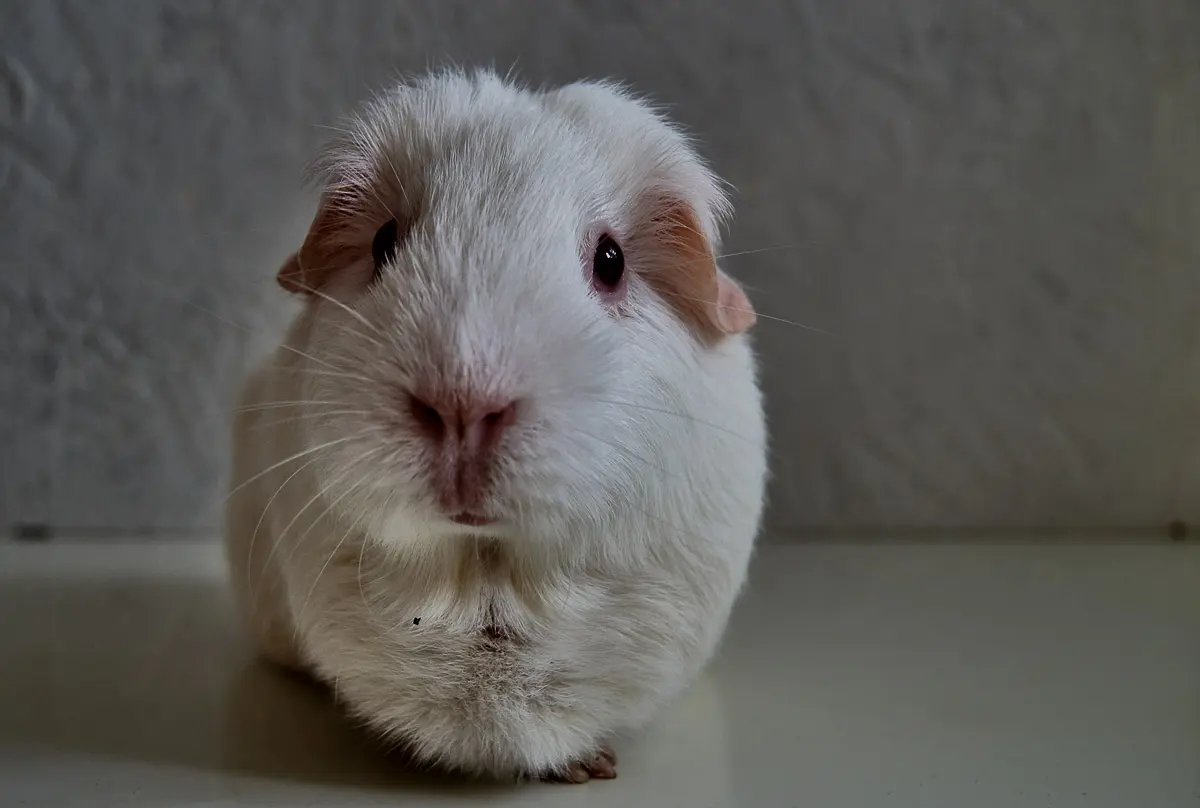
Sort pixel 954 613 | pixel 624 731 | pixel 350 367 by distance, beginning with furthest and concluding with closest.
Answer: pixel 954 613 → pixel 624 731 → pixel 350 367

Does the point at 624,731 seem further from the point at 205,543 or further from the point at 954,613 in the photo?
the point at 205,543

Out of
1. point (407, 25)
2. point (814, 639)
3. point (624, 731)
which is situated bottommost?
point (624, 731)

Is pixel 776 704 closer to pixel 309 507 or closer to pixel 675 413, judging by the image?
pixel 675 413

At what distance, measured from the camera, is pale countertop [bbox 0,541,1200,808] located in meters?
1.05

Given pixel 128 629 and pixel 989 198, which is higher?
pixel 989 198

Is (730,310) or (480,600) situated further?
(730,310)

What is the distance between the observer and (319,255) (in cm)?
116

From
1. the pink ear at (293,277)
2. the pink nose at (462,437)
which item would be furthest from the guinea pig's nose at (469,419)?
the pink ear at (293,277)

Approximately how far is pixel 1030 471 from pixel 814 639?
96cm

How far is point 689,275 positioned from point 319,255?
1.47 ft

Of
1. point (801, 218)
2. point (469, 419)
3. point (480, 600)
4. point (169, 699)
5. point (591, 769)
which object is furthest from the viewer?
point (801, 218)

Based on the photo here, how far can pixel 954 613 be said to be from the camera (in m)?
1.70

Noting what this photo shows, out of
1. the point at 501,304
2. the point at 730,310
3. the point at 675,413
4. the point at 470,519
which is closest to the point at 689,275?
the point at 730,310

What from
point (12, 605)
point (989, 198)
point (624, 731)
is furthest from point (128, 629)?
point (989, 198)
